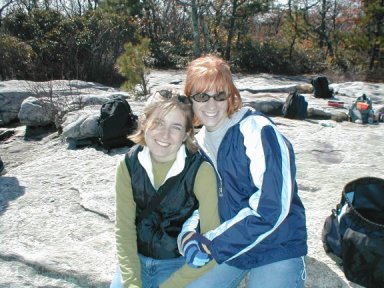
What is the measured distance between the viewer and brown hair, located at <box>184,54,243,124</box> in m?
1.88

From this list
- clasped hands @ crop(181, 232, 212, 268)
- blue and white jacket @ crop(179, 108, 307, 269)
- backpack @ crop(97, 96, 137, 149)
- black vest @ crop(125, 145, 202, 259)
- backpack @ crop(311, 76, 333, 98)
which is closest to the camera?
blue and white jacket @ crop(179, 108, 307, 269)

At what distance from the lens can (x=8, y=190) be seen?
357 centimetres

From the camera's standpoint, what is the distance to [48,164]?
429 centimetres

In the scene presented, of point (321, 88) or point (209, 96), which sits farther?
point (321, 88)

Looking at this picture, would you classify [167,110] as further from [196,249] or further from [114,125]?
[114,125]

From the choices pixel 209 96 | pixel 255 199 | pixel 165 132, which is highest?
pixel 209 96

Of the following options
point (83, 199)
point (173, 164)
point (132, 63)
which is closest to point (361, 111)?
point (132, 63)

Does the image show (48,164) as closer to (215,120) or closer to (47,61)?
(215,120)

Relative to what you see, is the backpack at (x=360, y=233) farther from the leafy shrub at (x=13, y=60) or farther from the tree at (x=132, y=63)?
the leafy shrub at (x=13, y=60)

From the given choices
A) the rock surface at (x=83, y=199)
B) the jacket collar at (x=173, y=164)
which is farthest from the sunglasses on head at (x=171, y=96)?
the rock surface at (x=83, y=199)

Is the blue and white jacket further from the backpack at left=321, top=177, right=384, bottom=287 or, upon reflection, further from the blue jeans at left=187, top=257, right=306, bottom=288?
the backpack at left=321, top=177, right=384, bottom=287

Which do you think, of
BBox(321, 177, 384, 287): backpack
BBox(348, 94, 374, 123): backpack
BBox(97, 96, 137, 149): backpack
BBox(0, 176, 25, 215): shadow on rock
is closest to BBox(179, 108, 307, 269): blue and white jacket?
BBox(321, 177, 384, 287): backpack

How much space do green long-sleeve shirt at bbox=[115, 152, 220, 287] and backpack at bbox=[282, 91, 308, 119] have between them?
4.69 metres

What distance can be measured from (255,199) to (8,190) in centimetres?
263
